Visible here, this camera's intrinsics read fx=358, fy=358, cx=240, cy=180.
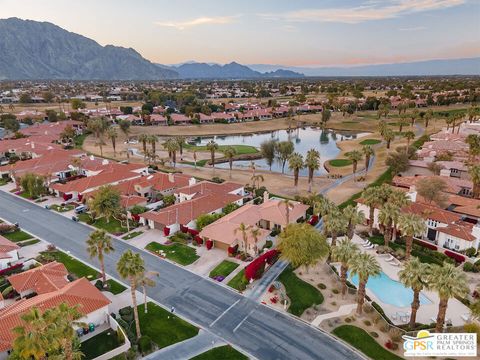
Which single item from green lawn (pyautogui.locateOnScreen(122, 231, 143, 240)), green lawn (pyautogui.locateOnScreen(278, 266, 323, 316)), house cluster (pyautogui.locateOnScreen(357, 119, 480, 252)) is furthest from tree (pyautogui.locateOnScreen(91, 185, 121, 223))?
house cluster (pyautogui.locateOnScreen(357, 119, 480, 252))

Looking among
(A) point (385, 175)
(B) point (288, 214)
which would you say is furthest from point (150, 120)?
(B) point (288, 214)

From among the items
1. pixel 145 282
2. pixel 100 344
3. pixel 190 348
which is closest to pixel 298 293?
pixel 190 348

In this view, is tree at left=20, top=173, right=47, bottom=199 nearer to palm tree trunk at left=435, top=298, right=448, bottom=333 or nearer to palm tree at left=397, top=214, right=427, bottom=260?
palm tree at left=397, top=214, right=427, bottom=260

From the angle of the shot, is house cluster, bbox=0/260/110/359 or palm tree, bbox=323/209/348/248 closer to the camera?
house cluster, bbox=0/260/110/359

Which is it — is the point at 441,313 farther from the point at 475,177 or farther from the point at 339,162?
the point at 339,162

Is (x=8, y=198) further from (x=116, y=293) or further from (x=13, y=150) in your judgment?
(x=116, y=293)

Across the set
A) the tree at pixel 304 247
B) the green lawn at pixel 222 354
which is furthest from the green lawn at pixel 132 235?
the green lawn at pixel 222 354

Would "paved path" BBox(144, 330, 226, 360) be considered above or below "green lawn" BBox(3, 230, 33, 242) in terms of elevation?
below
